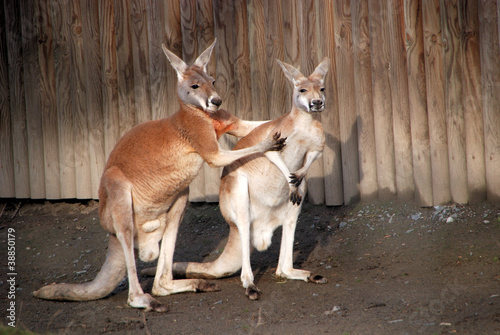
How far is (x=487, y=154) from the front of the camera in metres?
5.49

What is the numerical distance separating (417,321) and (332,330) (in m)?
0.59

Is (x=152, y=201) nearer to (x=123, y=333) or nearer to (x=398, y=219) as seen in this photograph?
(x=123, y=333)

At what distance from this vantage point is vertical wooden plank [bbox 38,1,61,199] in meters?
7.44

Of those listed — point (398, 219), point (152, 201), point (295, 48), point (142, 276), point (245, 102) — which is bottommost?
point (142, 276)

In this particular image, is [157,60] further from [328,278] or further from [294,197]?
[328,278]

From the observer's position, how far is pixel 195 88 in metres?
5.01

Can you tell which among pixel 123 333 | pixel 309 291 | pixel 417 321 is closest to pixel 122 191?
pixel 123 333

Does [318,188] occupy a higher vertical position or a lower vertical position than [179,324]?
higher

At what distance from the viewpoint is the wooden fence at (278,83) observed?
5.59m

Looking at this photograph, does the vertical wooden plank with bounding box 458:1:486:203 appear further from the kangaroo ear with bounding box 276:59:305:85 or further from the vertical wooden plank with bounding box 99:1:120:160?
the vertical wooden plank with bounding box 99:1:120:160

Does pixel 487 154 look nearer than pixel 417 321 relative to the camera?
No

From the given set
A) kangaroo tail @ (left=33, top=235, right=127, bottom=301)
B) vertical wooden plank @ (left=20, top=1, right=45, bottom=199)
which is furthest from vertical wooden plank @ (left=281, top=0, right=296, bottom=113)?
vertical wooden plank @ (left=20, top=1, right=45, bottom=199)

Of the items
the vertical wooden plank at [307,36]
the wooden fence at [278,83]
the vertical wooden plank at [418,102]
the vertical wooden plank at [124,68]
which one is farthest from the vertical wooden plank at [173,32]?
the vertical wooden plank at [418,102]

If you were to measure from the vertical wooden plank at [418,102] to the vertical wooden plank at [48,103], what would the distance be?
4.62m
